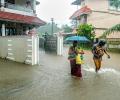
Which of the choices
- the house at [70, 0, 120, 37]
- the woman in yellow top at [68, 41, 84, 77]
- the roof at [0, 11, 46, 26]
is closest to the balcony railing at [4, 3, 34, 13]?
A: the roof at [0, 11, 46, 26]

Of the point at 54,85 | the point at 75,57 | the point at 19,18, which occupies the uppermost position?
the point at 19,18

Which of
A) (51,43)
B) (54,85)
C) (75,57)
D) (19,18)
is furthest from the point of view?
(19,18)

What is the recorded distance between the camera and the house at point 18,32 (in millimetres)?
17516

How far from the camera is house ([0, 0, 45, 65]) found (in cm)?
1752

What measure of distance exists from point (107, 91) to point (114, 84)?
4.87 ft

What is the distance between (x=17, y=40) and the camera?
18.6 m

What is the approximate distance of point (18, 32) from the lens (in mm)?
31094

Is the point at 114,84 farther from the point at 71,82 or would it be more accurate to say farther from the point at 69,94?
the point at 69,94

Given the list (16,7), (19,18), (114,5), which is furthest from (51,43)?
(114,5)

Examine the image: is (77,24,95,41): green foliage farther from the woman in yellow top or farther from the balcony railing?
the woman in yellow top

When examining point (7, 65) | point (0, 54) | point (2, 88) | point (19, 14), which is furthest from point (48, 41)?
point (2, 88)

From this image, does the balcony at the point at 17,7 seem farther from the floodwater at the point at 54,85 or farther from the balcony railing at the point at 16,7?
the floodwater at the point at 54,85

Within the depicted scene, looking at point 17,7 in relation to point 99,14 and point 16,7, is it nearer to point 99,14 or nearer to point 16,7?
point 16,7

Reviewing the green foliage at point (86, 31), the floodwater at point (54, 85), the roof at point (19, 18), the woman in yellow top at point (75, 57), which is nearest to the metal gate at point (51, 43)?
the roof at point (19, 18)
